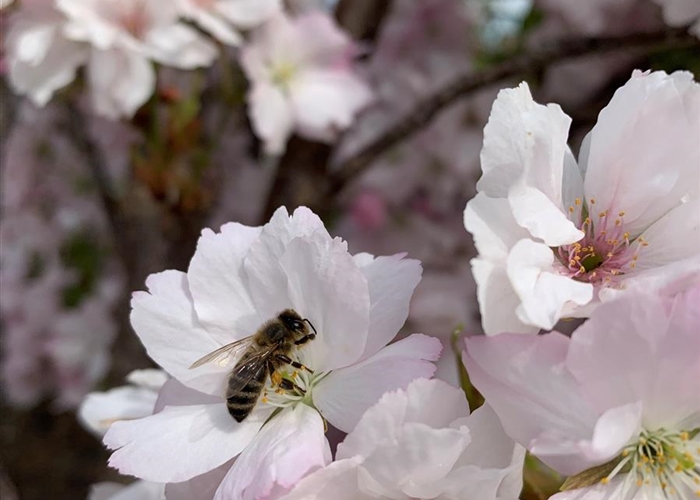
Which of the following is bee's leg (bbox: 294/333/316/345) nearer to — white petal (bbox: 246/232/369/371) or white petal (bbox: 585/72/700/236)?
white petal (bbox: 246/232/369/371)

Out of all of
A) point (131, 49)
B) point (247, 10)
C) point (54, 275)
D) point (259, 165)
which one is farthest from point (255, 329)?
point (54, 275)

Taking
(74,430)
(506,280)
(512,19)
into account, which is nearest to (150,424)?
(506,280)

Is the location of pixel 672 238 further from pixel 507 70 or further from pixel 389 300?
pixel 507 70

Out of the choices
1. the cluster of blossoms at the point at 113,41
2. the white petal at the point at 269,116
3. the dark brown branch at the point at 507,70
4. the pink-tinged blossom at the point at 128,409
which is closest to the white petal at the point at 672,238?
the pink-tinged blossom at the point at 128,409

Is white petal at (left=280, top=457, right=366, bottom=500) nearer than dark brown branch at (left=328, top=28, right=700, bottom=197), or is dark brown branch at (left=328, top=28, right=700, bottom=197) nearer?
white petal at (left=280, top=457, right=366, bottom=500)

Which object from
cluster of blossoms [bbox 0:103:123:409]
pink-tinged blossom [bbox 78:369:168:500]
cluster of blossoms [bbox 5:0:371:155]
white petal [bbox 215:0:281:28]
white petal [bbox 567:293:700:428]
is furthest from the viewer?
cluster of blossoms [bbox 0:103:123:409]

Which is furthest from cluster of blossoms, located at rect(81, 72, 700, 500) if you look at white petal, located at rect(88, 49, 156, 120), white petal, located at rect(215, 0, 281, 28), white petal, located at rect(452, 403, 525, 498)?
white petal, located at rect(215, 0, 281, 28)

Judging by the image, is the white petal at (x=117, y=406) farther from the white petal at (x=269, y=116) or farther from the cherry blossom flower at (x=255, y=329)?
the white petal at (x=269, y=116)
